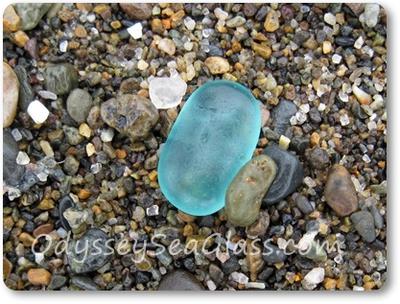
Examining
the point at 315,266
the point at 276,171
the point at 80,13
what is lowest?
the point at 315,266

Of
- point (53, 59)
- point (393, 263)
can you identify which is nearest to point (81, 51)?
point (53, 59)

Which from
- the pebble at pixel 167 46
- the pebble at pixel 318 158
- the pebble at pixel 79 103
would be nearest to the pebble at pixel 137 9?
the pebble at pixel 167 46

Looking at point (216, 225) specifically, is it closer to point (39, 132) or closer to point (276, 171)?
point (276, 171)

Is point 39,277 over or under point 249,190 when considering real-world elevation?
under

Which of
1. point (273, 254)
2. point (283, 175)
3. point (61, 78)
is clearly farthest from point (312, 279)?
point (61, 78)

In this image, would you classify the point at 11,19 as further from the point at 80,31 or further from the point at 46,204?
the point at 46,204

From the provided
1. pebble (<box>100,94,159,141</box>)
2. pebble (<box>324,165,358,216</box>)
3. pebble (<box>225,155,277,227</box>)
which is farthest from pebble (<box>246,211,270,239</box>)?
pebble (<box>100,94,159,141</box>)
